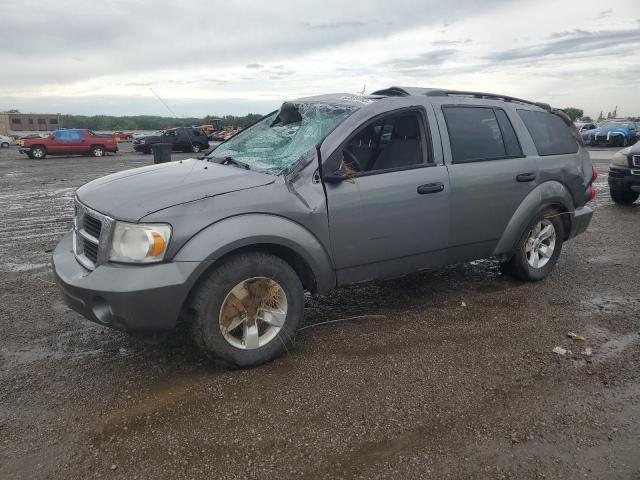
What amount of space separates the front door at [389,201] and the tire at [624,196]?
7329 millimetres

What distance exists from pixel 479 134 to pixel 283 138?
1726 millimetres

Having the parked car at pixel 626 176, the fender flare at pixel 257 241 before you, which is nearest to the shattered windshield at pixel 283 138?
the fender flare at pixel 257 241

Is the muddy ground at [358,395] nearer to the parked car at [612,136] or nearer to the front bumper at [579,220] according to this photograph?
the front bumper at [579,220]

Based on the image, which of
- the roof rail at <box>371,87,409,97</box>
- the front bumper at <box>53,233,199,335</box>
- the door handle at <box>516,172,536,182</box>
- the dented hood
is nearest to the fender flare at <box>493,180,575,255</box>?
the door handle at <box>516,172,536,182</box>

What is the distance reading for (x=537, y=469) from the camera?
99.3 inches

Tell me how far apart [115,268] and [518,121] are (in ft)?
12.4

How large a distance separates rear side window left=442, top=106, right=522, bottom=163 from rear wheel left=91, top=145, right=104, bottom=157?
29.0 m

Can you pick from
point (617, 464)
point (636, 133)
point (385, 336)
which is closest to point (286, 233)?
point (385, 336)

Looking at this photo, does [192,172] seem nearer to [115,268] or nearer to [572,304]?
[115,268]

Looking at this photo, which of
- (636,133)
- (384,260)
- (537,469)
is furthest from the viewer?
(636,133)

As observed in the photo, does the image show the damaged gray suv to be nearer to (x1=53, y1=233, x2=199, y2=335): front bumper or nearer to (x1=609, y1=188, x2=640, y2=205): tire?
(x1=53, y1=233, x2=199, y2=335): front bumper

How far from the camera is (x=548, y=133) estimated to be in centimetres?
507

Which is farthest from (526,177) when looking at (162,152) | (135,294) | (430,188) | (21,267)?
(162,152)

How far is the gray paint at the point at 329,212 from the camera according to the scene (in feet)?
10.3
